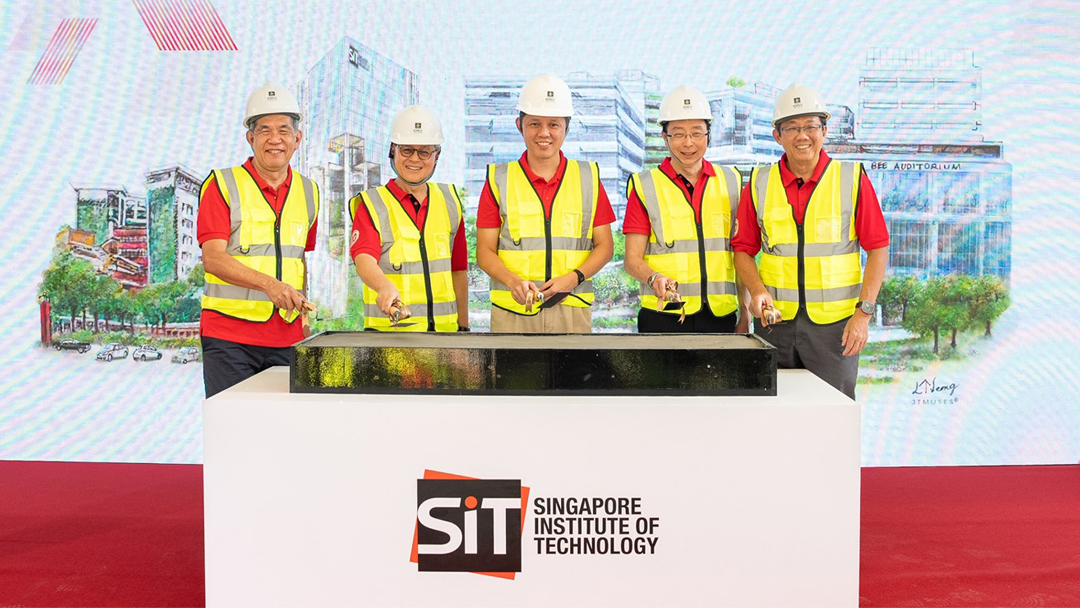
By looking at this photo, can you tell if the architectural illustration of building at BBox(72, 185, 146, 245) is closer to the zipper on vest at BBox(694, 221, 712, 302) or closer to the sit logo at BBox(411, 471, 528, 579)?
the zipper on vest at BBox(694, 221, 712, 302)

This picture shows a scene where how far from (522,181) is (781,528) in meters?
1.80

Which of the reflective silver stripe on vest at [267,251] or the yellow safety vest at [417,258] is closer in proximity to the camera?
the reflective silver stripe on vest at [267,251]

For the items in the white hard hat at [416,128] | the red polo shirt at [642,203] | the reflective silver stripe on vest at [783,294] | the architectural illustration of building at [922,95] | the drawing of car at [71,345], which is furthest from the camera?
the drawing of car at [71,345]

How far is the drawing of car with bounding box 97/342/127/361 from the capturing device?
4961mm

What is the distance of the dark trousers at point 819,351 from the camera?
323 cm

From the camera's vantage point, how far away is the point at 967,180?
15.8ft

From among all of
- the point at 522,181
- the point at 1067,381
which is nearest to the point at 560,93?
the point at 522,181

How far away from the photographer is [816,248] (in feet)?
10.7

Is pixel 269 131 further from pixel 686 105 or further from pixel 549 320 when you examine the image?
pixel 686 105

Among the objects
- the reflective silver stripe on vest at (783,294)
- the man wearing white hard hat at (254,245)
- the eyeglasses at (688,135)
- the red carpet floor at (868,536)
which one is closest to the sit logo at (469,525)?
the red carpet floor at (868,536)

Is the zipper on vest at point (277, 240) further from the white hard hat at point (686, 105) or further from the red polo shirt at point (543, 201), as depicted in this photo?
the white hard hat at point (686, 105)

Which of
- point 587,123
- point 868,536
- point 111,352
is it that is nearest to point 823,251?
point 868,536

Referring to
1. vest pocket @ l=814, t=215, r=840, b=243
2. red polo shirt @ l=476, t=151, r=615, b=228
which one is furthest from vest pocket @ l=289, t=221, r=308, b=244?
vest pocket @ l=814, t=215, r=840, b=243

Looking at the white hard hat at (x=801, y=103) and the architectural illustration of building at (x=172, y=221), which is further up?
the white hard hat at (x=801, y=103)
